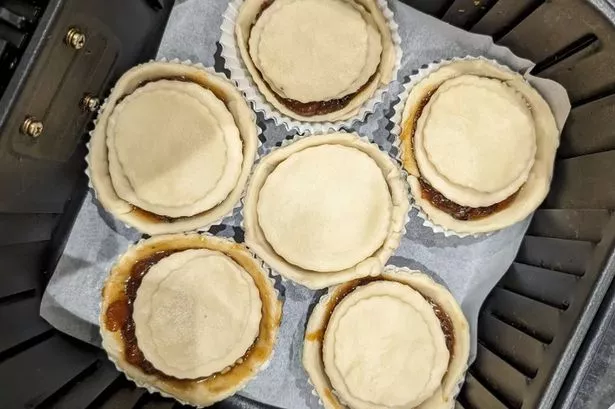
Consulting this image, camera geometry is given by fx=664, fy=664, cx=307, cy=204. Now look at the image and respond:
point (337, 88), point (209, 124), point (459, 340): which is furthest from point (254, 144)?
point (459, 340)

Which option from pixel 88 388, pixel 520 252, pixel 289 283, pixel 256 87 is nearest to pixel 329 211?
pixel 289 283

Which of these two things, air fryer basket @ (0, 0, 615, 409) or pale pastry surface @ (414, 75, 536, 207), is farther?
pale pastry surface @ (414, 75, 536, 207)

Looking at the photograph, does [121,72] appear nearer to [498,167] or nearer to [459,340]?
[498,167]

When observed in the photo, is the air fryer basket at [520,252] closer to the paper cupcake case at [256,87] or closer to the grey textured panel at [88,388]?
the grey textured panel at [88,388]

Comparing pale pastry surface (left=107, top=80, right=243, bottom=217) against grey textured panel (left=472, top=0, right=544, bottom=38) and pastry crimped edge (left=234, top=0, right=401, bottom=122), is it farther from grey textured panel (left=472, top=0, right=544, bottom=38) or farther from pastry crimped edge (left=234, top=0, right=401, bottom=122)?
grey textured panel (left=472, top=0, right=544, bottom=38)

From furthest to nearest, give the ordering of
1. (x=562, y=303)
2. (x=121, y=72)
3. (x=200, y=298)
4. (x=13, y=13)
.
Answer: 1. (x=121, y=72)
2. (x=200, y=298)
3. (x=562, y=303)
4. (x=13, y=13)

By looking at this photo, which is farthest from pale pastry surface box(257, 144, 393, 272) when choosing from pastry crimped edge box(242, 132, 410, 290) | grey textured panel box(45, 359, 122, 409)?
grey textured panel box(45, 359, 122, 409)
